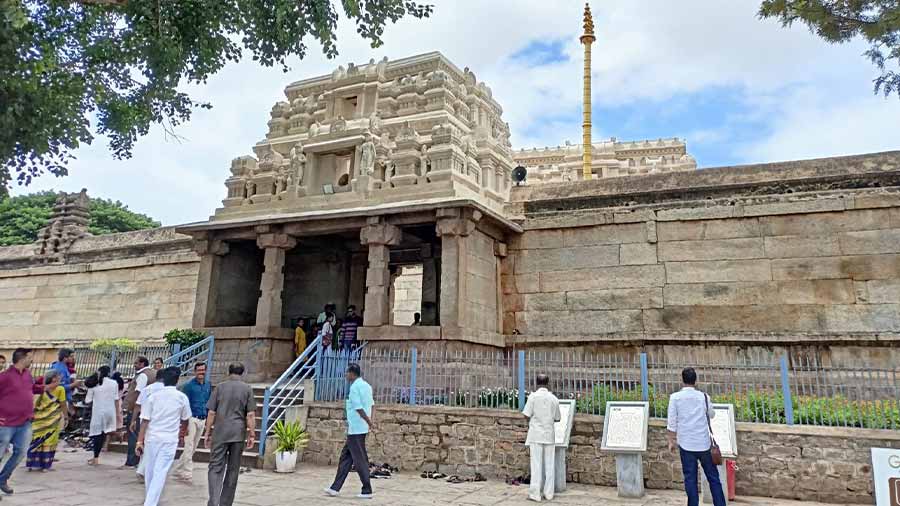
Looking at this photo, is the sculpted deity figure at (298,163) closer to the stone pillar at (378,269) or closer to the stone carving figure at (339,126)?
the stone carving figure at (339,126)

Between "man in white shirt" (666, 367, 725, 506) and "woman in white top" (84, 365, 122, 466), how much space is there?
7766 millimetres

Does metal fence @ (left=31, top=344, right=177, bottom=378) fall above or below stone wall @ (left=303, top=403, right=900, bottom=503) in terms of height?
above

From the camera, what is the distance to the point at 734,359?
35.8 ft

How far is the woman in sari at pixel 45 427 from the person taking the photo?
7.99m

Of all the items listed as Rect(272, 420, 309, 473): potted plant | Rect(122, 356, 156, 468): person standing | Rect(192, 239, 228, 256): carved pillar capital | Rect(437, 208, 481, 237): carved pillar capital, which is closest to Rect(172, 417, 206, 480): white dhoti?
Rect(122, 356, 156, 468): person standing

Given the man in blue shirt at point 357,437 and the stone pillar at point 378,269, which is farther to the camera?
the stone pillar at point 378,269

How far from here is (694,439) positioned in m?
5.84

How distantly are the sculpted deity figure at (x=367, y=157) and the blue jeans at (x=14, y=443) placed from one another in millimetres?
7843

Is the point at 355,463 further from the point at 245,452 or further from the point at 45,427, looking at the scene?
the point at 45,427

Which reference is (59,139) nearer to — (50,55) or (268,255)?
(50,55)

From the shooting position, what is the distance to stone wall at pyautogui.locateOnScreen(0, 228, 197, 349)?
17297mm

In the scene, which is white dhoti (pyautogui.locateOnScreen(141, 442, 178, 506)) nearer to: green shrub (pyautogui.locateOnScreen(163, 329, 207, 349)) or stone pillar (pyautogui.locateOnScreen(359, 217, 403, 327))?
stone pillar (pyautogui.locateOnScreen(359, 217, 403, 327))

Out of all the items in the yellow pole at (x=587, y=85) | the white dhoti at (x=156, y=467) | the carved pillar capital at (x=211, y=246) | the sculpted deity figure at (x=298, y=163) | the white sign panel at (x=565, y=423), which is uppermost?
the yellow pole at (x=587, y=85)

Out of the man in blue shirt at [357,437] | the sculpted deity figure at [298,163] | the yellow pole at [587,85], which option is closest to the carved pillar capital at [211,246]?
the sculpted deity figure at [298,163]
